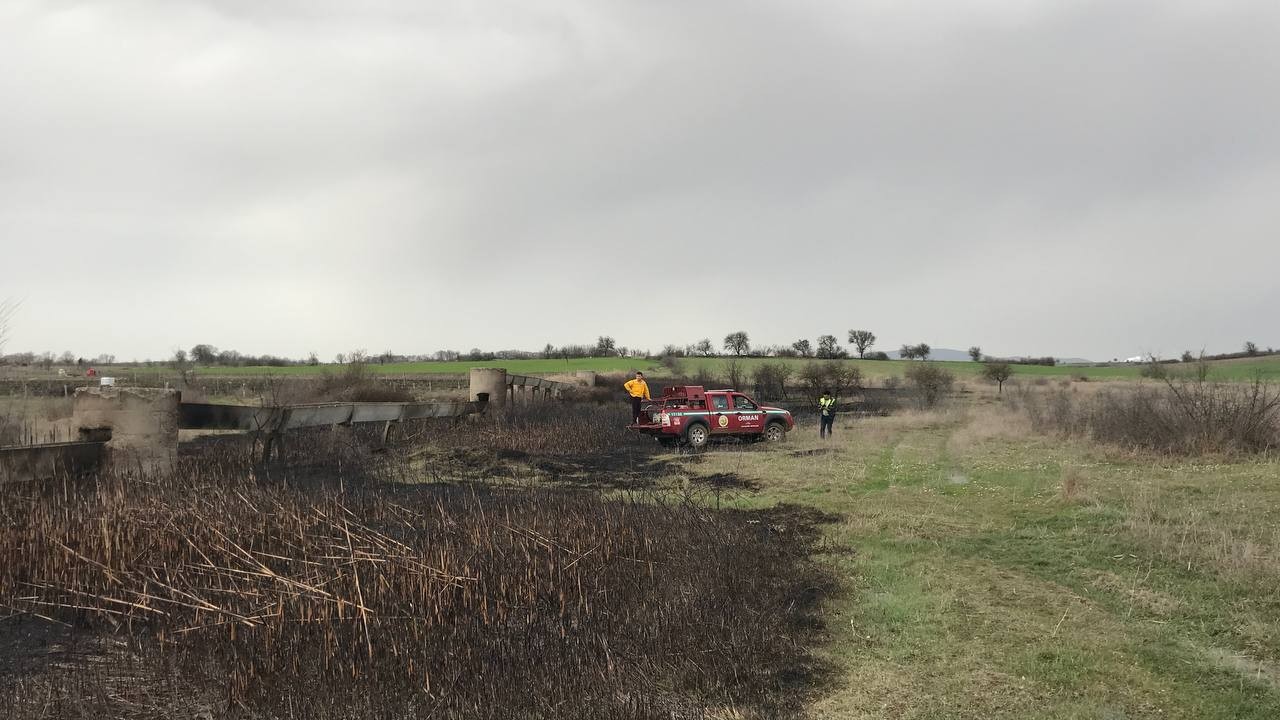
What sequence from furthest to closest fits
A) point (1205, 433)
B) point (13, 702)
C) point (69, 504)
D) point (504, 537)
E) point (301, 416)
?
point (1205, 433), point (301, 416), point (69, 504), point (504, 537), point (13, 702)

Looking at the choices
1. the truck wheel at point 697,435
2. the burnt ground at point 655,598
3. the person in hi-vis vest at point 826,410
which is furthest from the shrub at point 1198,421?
the burnt ground at point 655,598

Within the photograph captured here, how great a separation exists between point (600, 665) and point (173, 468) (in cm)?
826

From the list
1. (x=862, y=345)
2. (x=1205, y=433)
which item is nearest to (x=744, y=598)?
(x=1205, y=433)

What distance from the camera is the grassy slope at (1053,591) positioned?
4883 millimetres

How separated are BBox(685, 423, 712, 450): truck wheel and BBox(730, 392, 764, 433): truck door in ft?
3.23

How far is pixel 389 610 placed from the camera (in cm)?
595

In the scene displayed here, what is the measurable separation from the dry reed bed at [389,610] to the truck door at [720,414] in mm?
10898

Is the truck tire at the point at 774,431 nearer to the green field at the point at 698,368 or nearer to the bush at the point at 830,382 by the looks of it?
the bush at the point at 830,382

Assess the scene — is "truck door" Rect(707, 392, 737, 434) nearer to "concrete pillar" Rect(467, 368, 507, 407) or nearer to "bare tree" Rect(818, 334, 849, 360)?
"concrete pillar" Rect(467, 368, 507, 407)

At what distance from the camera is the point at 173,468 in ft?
34.0

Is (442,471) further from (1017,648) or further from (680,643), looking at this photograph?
(1017,648)

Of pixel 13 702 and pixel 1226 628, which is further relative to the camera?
pixel 1226 628

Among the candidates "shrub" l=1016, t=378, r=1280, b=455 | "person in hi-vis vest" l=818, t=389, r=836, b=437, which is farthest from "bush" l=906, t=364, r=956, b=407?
"shrub" l=1016, t=378, r=1280, b=455

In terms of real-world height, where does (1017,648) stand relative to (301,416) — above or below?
below
